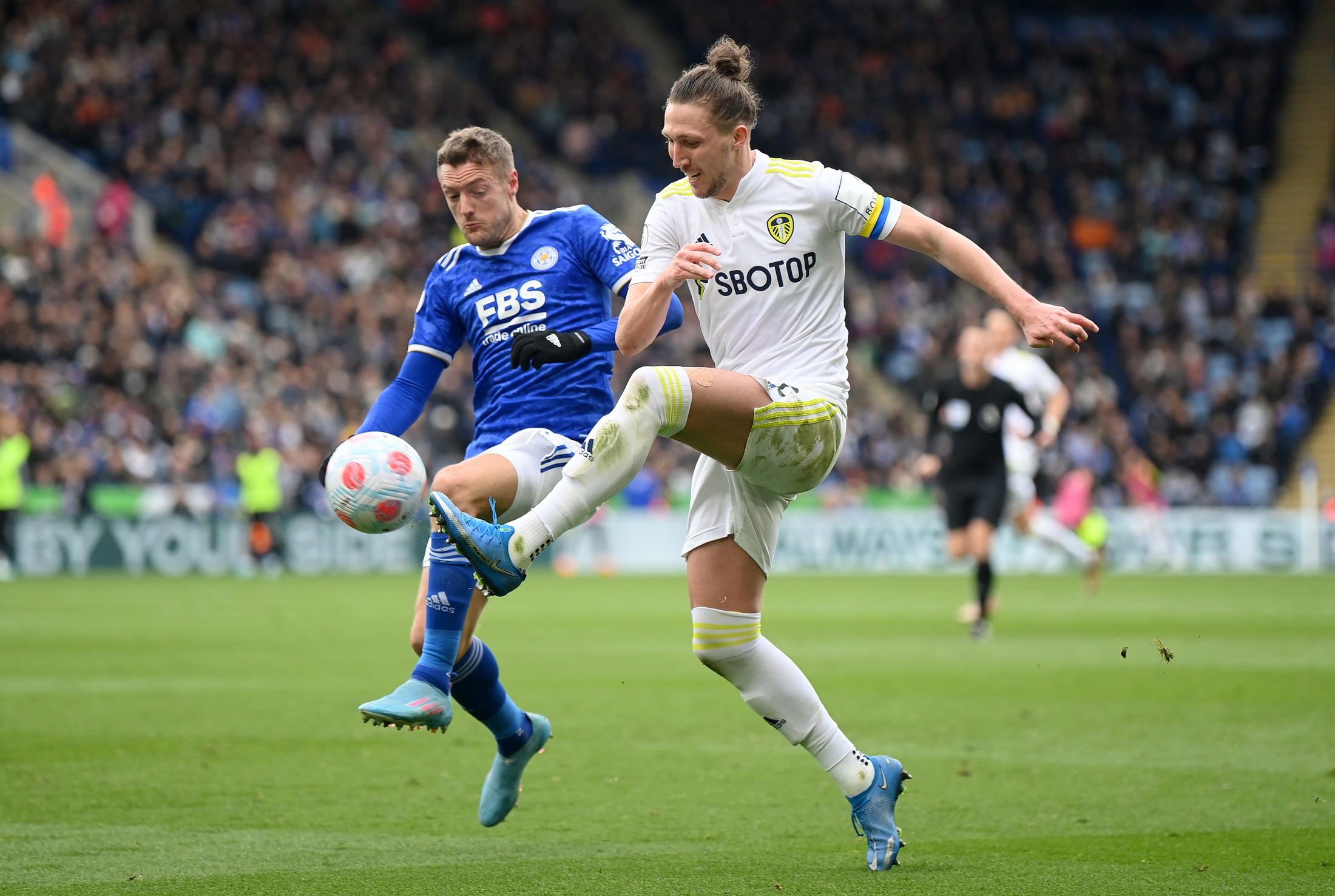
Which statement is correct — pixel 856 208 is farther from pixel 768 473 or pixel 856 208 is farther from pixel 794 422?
pixel 768 473

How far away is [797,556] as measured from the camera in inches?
1039

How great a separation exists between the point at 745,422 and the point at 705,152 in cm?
87

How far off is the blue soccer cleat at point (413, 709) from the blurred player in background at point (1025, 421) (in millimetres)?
9683

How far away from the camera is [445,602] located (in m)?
5.85

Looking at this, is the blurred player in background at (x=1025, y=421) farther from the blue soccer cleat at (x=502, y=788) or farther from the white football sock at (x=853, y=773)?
the white football sock at (x=853, y=773)

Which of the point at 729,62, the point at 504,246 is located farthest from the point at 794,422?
the point at 504,246

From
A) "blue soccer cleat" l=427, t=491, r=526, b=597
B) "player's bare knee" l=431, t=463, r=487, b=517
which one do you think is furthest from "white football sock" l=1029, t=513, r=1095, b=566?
"blue soccer cleat" l=427, t=491, r=526, b=597

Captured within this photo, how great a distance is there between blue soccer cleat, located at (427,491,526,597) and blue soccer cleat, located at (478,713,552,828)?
1448mm

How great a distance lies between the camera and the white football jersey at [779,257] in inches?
208

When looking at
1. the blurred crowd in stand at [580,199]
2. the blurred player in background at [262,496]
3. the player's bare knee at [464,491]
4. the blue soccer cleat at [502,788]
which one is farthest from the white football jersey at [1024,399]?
the blurred player in background at [262,496]

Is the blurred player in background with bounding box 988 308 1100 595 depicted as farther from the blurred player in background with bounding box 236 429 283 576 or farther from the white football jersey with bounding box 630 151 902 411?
the blurred player in background with bounding box 236 429 283 576

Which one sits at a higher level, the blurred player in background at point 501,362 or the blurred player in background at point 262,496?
A: the blurred player in background at point 501,362

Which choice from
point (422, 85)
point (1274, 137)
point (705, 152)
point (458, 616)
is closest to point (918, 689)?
point (458, 616)

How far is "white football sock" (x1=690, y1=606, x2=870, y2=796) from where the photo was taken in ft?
17.6
